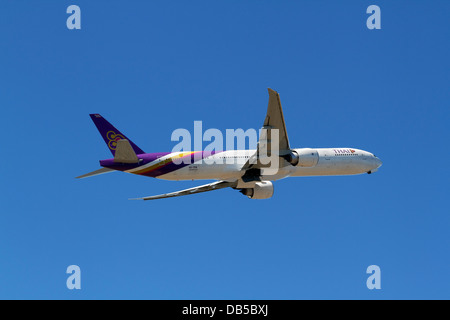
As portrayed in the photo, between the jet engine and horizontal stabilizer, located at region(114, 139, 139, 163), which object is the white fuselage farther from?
horizontal stabilizer, located at region(114, 139, 139, 163)

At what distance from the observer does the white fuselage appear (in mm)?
43406

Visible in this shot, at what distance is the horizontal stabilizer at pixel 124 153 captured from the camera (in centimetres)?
3962

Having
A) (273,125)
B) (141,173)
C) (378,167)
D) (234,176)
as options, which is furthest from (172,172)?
(378,167)

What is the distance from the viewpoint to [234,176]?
4547 cm

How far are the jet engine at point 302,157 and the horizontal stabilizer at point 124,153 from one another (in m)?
11.0

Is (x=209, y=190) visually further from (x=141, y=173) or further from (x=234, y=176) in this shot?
(x=141, y=173)

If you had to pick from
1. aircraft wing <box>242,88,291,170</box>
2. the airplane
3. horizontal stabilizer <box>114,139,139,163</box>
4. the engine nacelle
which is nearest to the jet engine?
the airplane

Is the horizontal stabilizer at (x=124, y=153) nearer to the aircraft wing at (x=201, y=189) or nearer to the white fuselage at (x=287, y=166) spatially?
the white fuselage at (x=287, y=166)

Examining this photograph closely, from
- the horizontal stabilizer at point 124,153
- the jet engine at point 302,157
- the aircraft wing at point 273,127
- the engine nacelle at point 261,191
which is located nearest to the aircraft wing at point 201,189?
the engine nacelle at point 261,191

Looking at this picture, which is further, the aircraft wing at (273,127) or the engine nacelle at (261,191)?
the engine nacelle at (261,191)

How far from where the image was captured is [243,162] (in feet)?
147

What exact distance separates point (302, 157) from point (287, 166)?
289cm

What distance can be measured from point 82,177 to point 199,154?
28.9 feet

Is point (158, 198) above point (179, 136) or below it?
below
